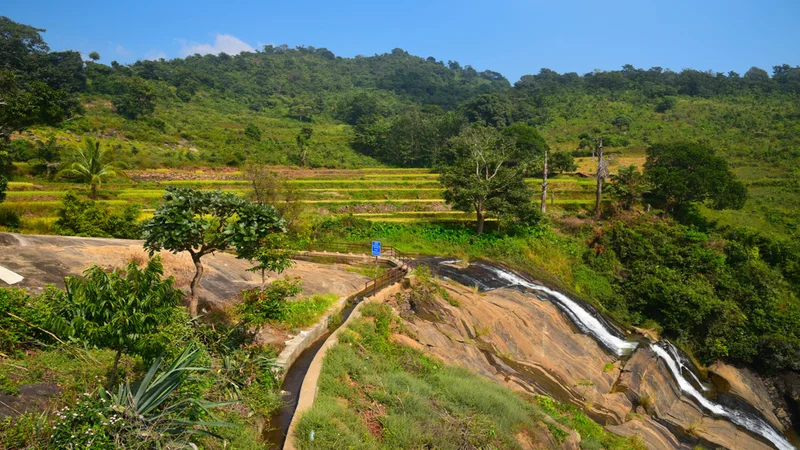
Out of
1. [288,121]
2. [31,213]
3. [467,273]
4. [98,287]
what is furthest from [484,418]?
[288,121]

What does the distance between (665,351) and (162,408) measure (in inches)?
922

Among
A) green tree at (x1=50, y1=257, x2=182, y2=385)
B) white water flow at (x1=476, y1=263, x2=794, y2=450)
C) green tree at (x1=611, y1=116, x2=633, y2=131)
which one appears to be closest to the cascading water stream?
white water flow at (x1=476, y1=263, x2=794, y2=450)

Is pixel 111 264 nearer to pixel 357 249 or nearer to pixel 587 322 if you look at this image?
pixel 357 249

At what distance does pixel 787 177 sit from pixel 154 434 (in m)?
60.1

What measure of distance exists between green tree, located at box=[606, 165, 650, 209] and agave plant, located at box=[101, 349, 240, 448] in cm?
3758

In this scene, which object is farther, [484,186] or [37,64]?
[37,64]

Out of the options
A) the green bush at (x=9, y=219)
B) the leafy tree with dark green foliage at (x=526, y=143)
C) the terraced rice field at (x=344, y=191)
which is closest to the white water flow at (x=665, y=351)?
the terraced rice field at (x=344, y=191)

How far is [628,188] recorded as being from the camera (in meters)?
37.3

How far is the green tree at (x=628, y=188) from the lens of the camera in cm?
3722

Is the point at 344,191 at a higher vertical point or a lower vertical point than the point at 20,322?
lower

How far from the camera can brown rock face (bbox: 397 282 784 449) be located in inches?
626

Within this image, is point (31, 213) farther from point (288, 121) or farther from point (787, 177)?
point (288, 121)

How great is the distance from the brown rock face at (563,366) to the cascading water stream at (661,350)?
2.45 ft

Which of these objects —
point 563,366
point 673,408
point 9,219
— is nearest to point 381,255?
point 563,366
